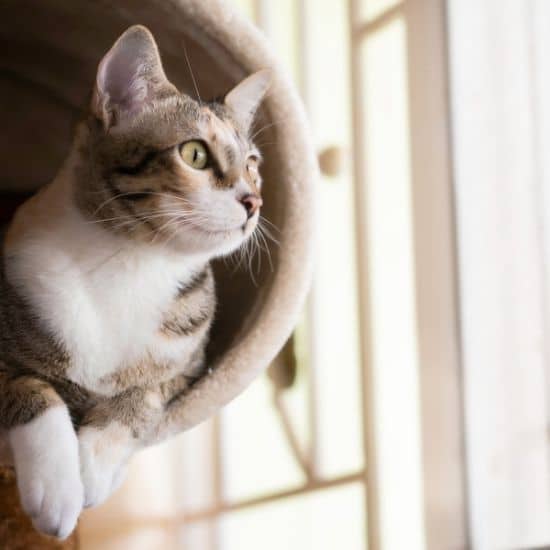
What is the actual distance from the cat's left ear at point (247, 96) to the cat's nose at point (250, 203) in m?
0.14

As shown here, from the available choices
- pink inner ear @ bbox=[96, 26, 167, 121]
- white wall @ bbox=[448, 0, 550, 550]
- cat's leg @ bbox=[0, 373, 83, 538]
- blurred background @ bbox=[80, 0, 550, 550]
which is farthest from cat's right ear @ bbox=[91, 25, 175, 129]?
white wall @ bbox=[448, 0, 550, 550]

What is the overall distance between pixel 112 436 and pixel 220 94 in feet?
1.54

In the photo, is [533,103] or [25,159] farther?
[533,103]

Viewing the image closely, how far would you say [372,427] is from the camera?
1.43 meters

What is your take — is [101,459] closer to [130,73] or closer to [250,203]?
[250,203]

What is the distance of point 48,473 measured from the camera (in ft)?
1.98

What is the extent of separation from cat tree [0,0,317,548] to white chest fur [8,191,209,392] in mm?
106

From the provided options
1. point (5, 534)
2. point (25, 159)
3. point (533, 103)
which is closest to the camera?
point (5, 534)

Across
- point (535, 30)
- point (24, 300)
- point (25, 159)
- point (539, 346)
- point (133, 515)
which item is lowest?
point (133, 515)

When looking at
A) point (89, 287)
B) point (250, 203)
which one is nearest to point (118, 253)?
point (89, 287)

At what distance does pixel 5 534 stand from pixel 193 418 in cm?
44

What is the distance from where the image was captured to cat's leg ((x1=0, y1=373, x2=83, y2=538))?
60cm

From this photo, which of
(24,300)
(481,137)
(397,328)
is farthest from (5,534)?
(481,137)

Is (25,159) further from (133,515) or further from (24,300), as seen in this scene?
(133,515)
